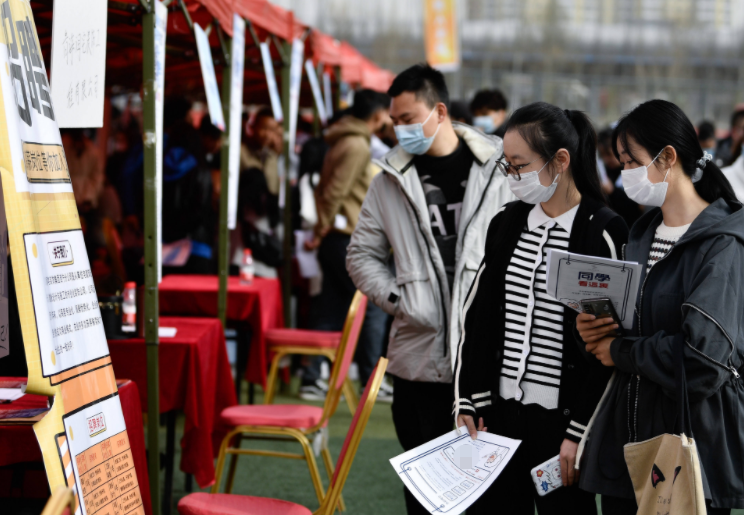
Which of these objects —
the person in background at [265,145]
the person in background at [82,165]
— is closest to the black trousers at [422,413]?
the person in background at [265,145]

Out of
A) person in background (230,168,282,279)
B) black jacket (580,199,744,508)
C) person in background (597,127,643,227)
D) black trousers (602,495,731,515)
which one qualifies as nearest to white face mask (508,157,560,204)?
black jacket (580,199,744,508)

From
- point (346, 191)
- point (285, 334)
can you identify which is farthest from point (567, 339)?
point (346, 191)

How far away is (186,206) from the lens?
497 cm

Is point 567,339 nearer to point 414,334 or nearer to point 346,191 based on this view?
point 414,334

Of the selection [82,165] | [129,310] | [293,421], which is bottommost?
[293,421]

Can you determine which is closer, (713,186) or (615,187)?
(713,186)

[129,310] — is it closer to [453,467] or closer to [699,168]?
[453,467]

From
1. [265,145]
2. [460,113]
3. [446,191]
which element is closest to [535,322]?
[446,191]

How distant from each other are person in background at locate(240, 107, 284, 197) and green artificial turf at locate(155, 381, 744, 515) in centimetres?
235

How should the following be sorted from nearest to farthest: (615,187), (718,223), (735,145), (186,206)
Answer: (718,223) < (186,206) < (615,187) < (735,145)

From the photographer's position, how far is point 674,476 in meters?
1.55

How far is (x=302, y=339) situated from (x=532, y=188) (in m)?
2.81

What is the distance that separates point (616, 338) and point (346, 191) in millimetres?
3597

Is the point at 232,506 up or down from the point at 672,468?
down
